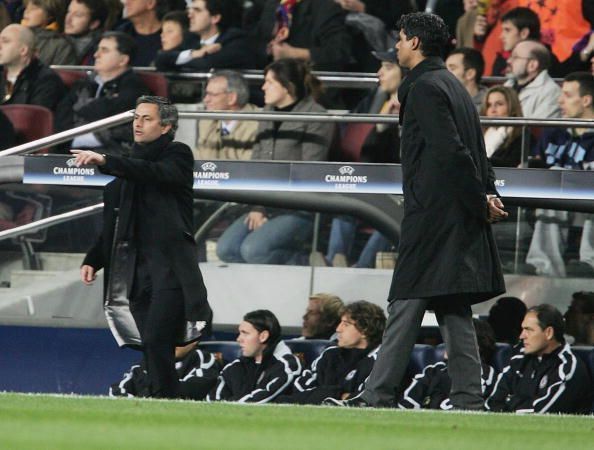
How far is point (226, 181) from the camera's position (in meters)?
12.6

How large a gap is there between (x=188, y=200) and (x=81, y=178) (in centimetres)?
312

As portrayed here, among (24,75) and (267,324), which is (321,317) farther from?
(24,75)

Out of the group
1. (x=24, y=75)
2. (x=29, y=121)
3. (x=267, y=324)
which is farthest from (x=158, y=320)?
(x=24, y=75)

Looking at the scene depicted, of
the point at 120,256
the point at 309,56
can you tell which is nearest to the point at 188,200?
the point at 120,256

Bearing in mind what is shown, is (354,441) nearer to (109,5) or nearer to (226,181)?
(226,181)

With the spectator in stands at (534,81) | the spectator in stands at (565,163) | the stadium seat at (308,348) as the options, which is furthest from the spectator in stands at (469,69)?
the stadium seat at (308,348)

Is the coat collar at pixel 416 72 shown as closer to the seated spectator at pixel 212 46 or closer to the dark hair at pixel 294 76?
the dark hair at pixel 294 76

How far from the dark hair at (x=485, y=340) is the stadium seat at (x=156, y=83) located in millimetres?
3626

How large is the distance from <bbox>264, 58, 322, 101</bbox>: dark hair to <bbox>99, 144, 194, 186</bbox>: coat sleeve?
12.5 feet

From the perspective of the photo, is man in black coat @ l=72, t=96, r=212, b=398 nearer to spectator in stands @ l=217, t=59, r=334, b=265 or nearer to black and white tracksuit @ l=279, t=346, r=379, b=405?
black and white tracksuit @ l=279, t=346, r=379, b=405

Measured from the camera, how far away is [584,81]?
489 inches

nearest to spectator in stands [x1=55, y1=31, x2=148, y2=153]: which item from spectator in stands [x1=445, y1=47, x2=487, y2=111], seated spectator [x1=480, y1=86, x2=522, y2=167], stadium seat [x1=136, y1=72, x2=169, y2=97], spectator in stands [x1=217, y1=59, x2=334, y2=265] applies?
stadium seat [x1=136, y1=72, x2=169, y2=97]

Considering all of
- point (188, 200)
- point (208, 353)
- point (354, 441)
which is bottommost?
point (208, 353)

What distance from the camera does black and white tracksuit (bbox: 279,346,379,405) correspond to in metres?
12.3
